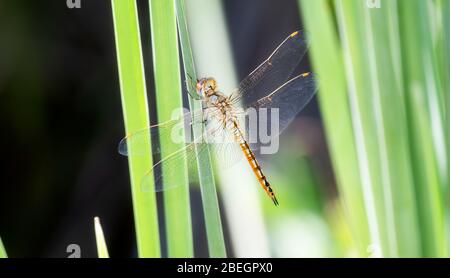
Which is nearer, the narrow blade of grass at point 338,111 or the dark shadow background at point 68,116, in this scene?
the narrow blade of grass at point 338,111

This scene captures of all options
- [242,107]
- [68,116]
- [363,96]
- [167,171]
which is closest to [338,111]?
[363,96]

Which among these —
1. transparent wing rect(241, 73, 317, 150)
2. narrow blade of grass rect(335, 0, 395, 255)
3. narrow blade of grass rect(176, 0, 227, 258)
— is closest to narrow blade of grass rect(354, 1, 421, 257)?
narrow blade of grass rect(335, 0, 395, 255)

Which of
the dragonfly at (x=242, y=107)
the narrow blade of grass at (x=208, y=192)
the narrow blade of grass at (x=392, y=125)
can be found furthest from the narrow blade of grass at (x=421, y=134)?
the narrow blade of grass at (x=208, y=192)

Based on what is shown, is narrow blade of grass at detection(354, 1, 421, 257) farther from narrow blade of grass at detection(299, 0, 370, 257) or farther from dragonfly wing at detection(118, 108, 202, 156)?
dragonfly wing at detection(118, 108, 202, 156)

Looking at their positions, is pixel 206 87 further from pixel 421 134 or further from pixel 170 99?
pixel 421 134

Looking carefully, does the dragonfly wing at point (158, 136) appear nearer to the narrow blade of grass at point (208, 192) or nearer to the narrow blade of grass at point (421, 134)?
the narrow blade of grass at point (208, 192)

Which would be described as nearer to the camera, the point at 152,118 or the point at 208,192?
the point at 208,192
